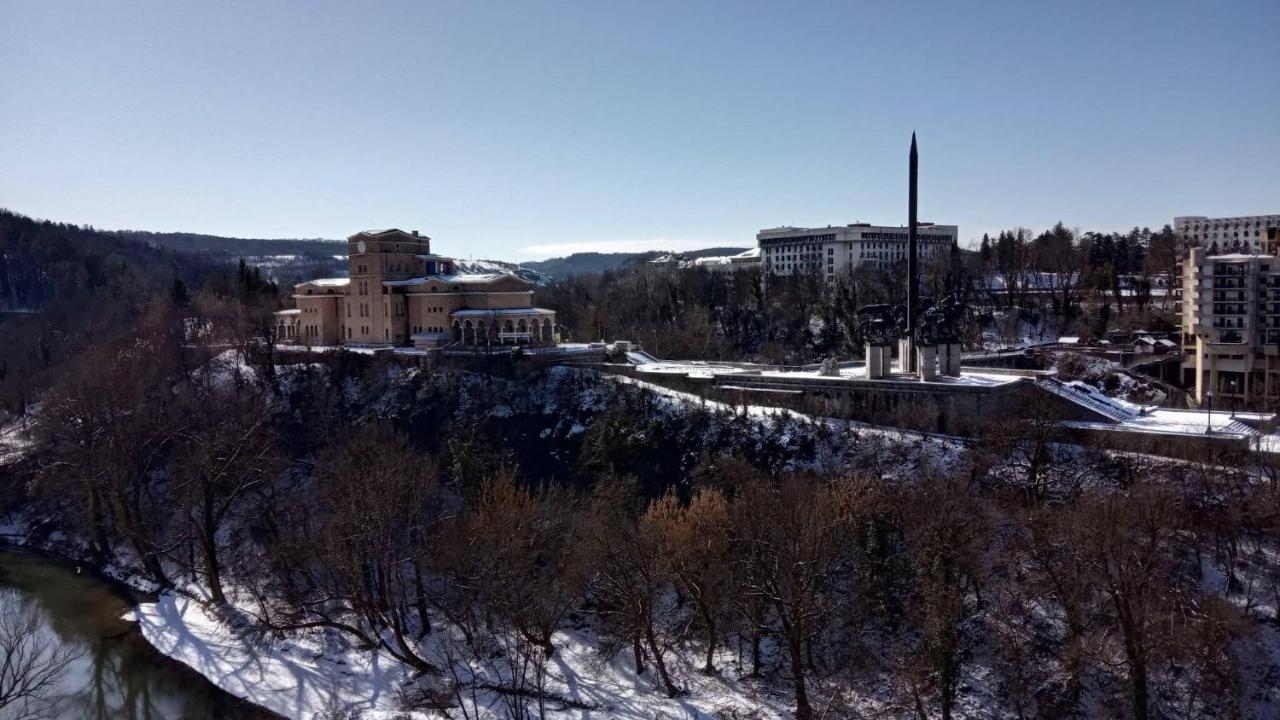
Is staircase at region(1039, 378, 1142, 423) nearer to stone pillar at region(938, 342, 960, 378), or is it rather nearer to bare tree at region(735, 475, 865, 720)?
stone pillar at region(938, 342, 960, 378)

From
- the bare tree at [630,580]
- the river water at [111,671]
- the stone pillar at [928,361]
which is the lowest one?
the river water at [111,671]

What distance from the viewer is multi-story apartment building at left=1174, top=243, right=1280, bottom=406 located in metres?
41.6

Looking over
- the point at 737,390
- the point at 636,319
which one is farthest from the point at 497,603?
the point at 636,319

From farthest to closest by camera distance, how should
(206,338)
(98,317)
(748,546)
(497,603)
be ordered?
1. (98,317)
2. (206,338)
3. (748,546)
4. (497,603)

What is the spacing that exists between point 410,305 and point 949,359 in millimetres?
31385

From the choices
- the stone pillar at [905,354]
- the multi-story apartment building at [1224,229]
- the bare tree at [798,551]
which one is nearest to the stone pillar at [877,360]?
the stone pillar at [905,354]

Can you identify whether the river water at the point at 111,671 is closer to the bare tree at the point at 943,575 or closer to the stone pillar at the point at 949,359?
the bare tree at the point at 943,575

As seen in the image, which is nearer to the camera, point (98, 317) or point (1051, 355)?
point (1051, 355)

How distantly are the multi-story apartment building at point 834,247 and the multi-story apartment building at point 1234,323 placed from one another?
4132 centimetres

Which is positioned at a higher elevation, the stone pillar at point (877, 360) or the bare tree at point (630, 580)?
the stone pillar at point (877, 360)

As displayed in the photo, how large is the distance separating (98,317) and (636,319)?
4195cm

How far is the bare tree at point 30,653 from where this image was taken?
20.2 m

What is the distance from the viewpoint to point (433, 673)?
2342 cm

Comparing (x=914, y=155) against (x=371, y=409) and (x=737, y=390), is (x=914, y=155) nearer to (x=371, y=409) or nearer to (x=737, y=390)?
(x=737, y=390)
